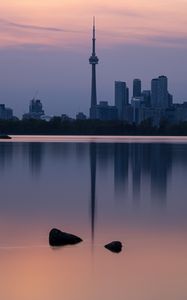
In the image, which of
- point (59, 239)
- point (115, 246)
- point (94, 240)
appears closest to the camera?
point (115, 246)

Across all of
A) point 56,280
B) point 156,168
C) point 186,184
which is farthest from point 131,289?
point 156,168

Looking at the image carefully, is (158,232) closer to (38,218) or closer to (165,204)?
(38,218)

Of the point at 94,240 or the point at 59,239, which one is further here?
the point at 94,240

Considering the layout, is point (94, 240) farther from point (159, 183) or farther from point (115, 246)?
point (159, 183)

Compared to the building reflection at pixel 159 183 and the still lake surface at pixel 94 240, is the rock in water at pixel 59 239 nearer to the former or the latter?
the still lake surface at pixel 94 240

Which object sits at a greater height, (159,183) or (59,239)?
(59,239)

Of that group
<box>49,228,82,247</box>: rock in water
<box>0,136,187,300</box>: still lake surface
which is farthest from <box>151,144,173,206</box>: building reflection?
<box>49,228,82,247</box>: rock in water

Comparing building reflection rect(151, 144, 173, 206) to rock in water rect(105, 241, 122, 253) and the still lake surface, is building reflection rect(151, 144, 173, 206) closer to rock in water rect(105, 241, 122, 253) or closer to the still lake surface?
→ the still lake surface

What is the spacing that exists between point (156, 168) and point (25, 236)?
25.1 m

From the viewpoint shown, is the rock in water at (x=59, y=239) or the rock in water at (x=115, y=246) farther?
the rock in water at (x=59, y=239)

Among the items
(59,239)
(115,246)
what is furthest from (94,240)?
(115,246)

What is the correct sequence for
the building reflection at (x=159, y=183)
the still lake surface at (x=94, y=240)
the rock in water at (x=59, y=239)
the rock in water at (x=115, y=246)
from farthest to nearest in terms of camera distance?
the building reflection at (x=159, y=183)
the rock in water at (x=59, y=239)
the rock in water at (x=115, y=246)
the still lake surface at (x=94, y=240)

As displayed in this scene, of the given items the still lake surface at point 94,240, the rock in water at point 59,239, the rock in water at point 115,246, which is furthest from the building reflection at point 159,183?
the rock in water at point 115,246

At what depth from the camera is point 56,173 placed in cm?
3497
